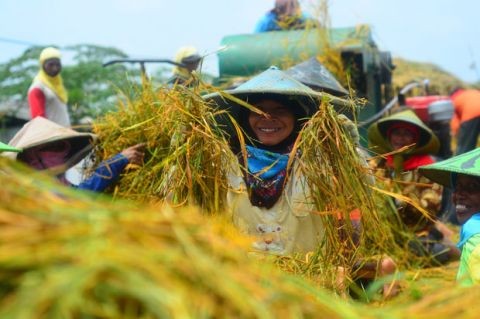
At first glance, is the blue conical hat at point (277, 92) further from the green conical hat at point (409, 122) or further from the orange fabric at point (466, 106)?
the orange fabric at point (466, 106)

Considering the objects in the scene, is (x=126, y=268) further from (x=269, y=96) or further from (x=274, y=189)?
(x=269, y=96)

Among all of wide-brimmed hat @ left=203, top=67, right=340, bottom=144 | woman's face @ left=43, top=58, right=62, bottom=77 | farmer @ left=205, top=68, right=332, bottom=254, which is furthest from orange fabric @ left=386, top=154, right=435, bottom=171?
woman's face @ left=43, top=58, right=62, bottom=77

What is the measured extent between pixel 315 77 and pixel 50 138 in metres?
2.14

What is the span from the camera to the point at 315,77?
5.86 metres

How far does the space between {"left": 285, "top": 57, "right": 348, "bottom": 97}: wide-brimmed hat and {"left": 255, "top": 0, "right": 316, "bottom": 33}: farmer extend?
199cm

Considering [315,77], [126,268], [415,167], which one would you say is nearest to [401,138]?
[415,167]

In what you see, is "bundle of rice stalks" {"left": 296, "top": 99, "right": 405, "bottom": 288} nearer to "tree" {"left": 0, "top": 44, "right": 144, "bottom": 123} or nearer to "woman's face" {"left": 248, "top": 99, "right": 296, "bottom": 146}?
"woman's face" {"left": 248, "top": 99, "right": 296, "bottom": 146}

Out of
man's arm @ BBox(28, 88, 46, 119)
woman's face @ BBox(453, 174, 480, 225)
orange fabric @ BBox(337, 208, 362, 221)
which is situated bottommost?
man's arm @ BBox(28, 88, 46, 119)

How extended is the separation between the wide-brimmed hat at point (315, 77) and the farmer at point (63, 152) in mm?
1569

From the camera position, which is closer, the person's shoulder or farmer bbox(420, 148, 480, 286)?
farmer bbox(420, 148, 480, 286)

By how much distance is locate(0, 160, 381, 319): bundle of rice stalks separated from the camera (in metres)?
1.35

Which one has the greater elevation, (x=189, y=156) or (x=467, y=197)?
(x=189, y=156)

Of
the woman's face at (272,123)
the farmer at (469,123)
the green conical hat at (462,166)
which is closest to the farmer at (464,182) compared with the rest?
the green conical hat at (462,166)

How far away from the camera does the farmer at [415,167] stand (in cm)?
602
